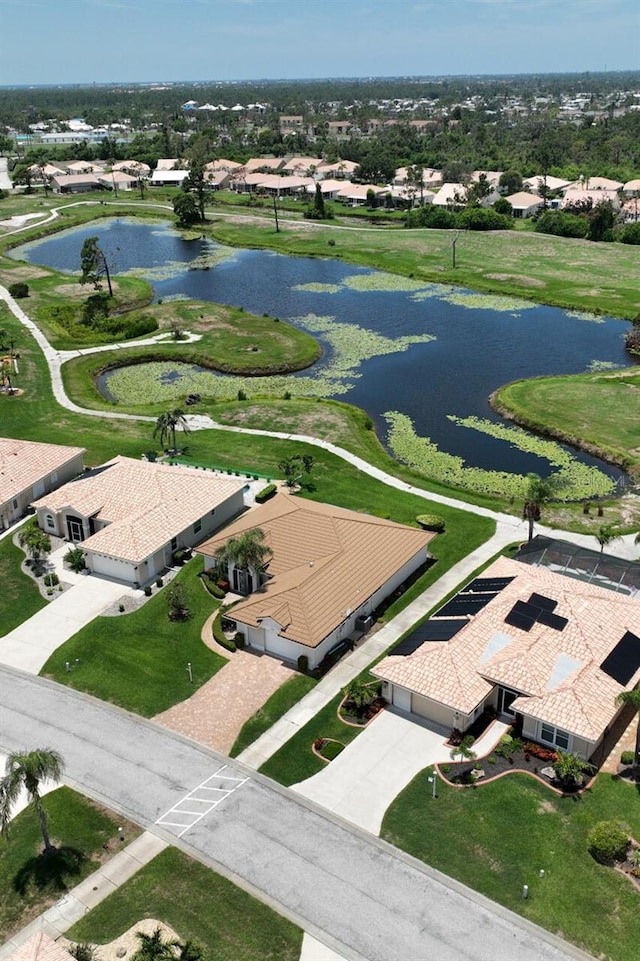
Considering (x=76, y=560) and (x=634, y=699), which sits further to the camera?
(x=76, y=560)

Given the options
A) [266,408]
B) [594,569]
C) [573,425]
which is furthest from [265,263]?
[594,569]

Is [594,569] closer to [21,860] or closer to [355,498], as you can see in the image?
[355,498]

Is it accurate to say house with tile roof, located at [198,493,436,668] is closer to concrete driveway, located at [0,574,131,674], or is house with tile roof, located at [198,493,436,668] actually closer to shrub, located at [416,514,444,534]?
shrub, located at [416,514,444,534]

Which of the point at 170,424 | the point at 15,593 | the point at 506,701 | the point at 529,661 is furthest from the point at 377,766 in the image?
the point at 170,424

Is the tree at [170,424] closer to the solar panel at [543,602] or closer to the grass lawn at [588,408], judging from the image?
the grass lawn at [588,408]

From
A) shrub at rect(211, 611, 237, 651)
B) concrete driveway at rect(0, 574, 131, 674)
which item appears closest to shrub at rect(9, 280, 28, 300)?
concrete driveway at rect(0, 574, 131, 674)

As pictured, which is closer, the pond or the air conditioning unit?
the air conditioning unit

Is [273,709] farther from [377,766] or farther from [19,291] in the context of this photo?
[19,291]
